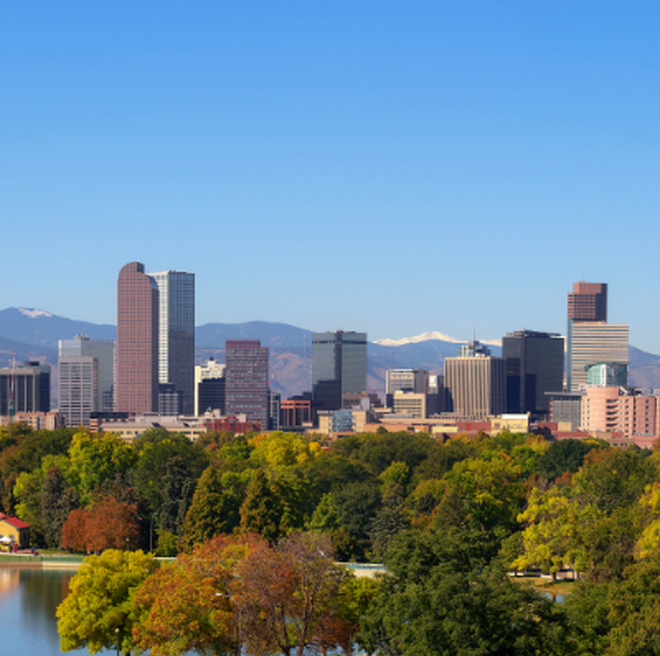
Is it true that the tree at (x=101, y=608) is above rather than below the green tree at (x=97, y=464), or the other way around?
below

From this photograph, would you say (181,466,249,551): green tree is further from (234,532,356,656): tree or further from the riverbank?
(234,532,356,656): tree

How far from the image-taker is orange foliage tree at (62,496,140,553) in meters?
98.8

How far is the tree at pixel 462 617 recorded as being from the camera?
4612cm

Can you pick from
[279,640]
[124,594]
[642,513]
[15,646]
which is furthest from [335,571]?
[642,513]

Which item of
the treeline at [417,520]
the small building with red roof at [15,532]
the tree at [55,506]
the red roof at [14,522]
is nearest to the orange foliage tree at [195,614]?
the treeline at [417,520]

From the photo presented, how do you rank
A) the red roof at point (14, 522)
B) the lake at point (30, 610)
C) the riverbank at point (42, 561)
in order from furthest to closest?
the red roof at point (14, 522)
the riverbank at point (42, 561)
the lake at point (30, 610)

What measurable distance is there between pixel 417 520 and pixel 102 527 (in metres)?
26.4

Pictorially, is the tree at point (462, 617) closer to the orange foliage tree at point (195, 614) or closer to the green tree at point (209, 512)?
the orange foliage tree at point (195, 614)

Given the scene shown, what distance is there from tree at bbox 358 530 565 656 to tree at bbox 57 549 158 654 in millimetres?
14982

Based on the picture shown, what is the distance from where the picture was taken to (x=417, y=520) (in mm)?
99938

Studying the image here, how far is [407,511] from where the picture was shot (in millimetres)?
100750

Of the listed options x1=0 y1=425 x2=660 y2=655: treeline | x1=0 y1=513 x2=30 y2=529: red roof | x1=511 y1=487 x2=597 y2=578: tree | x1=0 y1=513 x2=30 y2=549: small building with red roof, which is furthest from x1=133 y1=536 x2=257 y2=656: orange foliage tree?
x1=0 y1=513 x2=30 y2=529: red roof

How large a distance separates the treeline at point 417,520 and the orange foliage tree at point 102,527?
152 millimetres

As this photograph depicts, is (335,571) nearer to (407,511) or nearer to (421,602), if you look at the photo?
(421,602)
